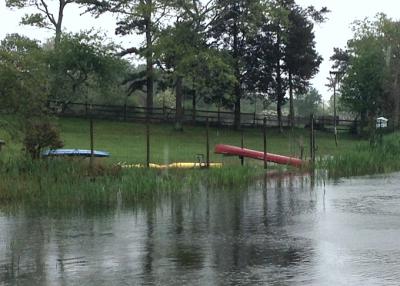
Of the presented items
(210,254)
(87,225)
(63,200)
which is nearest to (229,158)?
(63,200)

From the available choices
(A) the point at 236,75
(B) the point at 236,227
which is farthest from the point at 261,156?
(A) the point at 236,75

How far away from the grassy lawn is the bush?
21.1 ft

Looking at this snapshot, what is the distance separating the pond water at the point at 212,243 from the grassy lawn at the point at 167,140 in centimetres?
1223

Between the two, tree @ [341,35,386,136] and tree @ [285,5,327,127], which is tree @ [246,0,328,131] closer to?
tree @ [285,5,327,127]

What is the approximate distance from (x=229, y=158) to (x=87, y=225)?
16.5 metres

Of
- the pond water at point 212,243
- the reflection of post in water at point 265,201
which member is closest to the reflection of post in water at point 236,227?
the pond water at point 212,243

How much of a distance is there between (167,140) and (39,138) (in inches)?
962

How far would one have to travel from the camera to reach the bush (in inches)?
762

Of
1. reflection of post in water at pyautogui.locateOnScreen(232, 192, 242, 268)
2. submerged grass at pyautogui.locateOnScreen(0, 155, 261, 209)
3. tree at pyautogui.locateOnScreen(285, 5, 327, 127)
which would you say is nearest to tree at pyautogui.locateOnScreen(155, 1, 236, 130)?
tree at pyautogui.locateOnScreen(285, 5, 327, 127)

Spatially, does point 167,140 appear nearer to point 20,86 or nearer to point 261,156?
point 261,156

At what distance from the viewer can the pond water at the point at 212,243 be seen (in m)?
8.18

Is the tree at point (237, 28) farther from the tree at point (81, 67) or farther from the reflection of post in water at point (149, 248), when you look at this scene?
the reflection of post in water at point (149, 248)

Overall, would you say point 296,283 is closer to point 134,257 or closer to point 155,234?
point 134,257

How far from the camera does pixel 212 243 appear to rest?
1034cm
